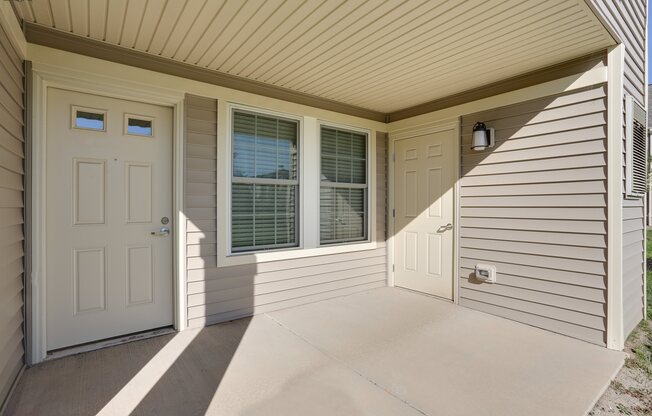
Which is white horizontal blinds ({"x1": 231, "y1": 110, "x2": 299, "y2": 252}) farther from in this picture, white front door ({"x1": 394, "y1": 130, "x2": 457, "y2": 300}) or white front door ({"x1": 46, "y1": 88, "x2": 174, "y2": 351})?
white front door ({"x1": 394, "y1": 130, "x2": 457, "y2": 300})

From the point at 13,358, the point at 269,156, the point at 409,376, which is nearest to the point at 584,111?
the point at 409,376

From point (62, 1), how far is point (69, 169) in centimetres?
113

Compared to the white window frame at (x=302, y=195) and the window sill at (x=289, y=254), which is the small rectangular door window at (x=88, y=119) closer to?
the white window frame at (x=302, y=195)

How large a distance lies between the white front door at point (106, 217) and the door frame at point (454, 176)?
106 inches

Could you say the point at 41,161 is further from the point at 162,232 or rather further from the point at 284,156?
the point at 284,156

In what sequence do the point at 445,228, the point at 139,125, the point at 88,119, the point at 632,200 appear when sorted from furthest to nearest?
the point at 445,228, the point at 632,200, the point at 139,125, the point at 88,119

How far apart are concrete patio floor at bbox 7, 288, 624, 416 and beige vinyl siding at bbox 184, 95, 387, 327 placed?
0.69ft

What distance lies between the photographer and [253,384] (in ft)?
7.10

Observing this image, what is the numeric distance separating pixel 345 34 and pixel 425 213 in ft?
7.73

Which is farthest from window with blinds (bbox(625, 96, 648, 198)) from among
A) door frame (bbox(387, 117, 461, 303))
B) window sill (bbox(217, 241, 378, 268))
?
window sill (bbox(217, 241, 378, 268))

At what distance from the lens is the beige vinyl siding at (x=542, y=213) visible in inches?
110

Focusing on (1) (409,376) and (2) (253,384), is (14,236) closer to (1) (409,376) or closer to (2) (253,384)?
(2) (253,384)

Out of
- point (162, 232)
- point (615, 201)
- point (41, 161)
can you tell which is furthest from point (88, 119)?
point (615, 201)

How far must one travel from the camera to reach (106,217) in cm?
270
